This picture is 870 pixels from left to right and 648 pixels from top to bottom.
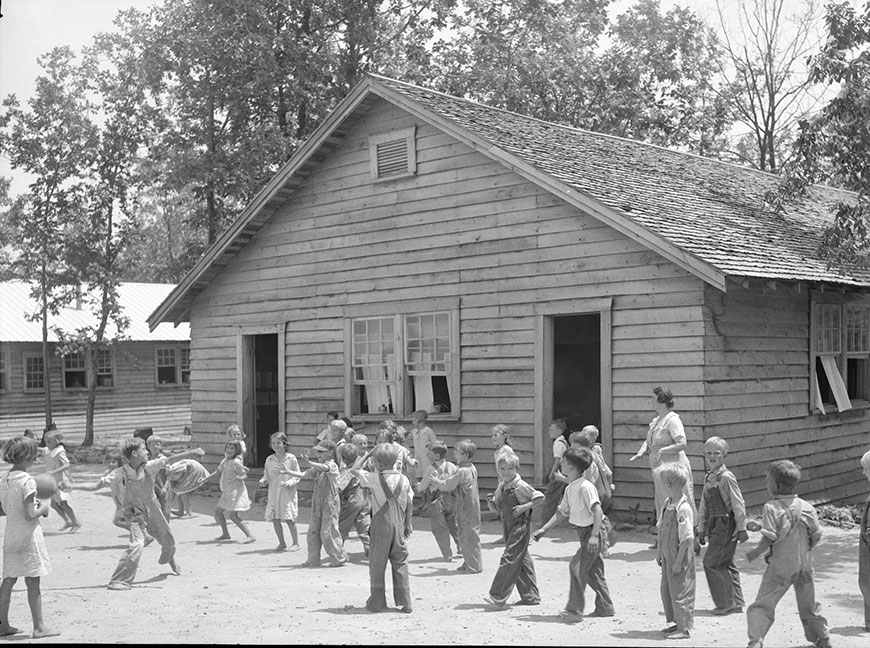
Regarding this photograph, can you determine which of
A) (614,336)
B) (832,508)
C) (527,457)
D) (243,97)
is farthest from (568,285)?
(243,97)

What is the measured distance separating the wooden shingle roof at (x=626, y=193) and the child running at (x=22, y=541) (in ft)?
26.1

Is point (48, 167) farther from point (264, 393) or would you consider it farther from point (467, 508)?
point (467, 508)

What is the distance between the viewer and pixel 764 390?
14.3 metres

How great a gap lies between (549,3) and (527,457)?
22.1m

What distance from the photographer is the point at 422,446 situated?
49.8 ft

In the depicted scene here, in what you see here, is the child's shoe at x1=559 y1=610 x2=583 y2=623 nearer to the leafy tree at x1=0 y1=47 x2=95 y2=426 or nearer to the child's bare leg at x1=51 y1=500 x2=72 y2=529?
the child's bare leg at x1=51 y1=500 x2=72 y2=529

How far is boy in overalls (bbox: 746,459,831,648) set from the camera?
7203 mm

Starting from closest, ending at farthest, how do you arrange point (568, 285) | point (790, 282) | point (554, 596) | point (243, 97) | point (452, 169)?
point (554, 596), point (790, 282), point (568, 285), point (452, 169), point (243, 97)

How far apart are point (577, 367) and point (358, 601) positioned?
1140 cm

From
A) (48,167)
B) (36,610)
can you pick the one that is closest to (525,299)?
(36,610)

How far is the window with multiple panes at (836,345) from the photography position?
15.6 metres

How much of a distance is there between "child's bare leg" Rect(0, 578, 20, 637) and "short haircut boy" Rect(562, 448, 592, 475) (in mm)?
4518

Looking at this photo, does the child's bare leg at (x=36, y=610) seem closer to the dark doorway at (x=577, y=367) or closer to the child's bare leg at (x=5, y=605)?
the child's bare leg at (x=5, y=605)

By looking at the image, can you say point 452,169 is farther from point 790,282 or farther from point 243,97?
point 243,97
